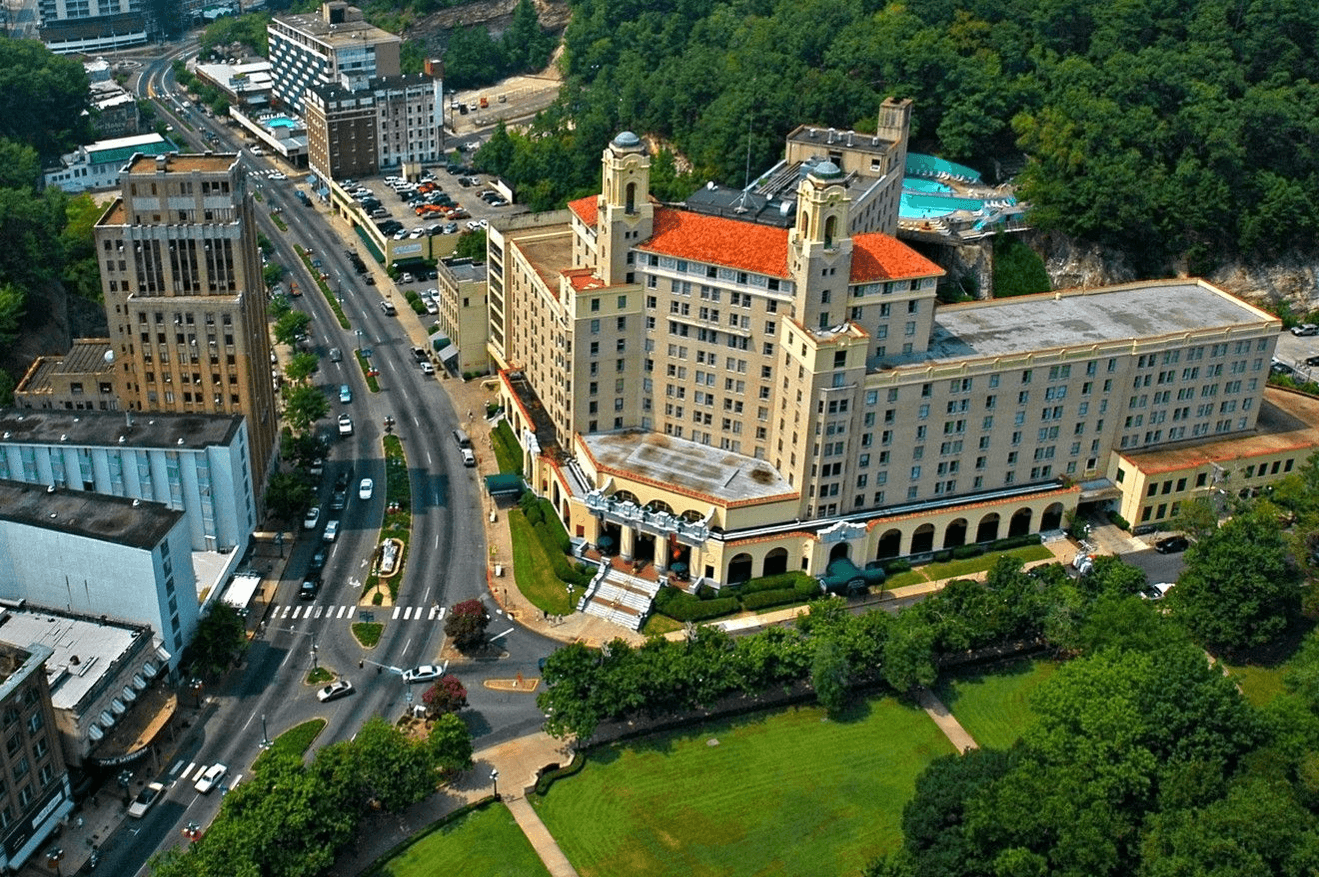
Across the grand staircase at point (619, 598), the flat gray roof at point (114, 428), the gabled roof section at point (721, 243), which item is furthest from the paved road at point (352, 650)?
the gabled roof section at point (721, 243)

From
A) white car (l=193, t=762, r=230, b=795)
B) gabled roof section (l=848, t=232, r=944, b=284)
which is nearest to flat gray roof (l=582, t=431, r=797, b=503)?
gabled roof section (l=848, t=232, r=944, b=284)

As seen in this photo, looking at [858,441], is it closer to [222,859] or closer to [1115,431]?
[1115,431]

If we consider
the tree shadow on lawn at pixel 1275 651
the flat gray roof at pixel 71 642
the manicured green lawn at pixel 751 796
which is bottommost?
the manicured green lawn at pixel 751 796

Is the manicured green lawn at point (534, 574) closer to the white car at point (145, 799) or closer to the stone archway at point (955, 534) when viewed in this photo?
the white car at point (145, 799)

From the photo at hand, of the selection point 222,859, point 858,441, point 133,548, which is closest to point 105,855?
point 222,859

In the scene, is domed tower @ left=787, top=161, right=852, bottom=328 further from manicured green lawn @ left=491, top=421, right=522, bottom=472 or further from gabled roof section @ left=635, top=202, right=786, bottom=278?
manicured green lawn @ left=491, top=421, right=522, bottom=472

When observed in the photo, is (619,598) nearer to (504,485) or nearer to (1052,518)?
(504,485)
